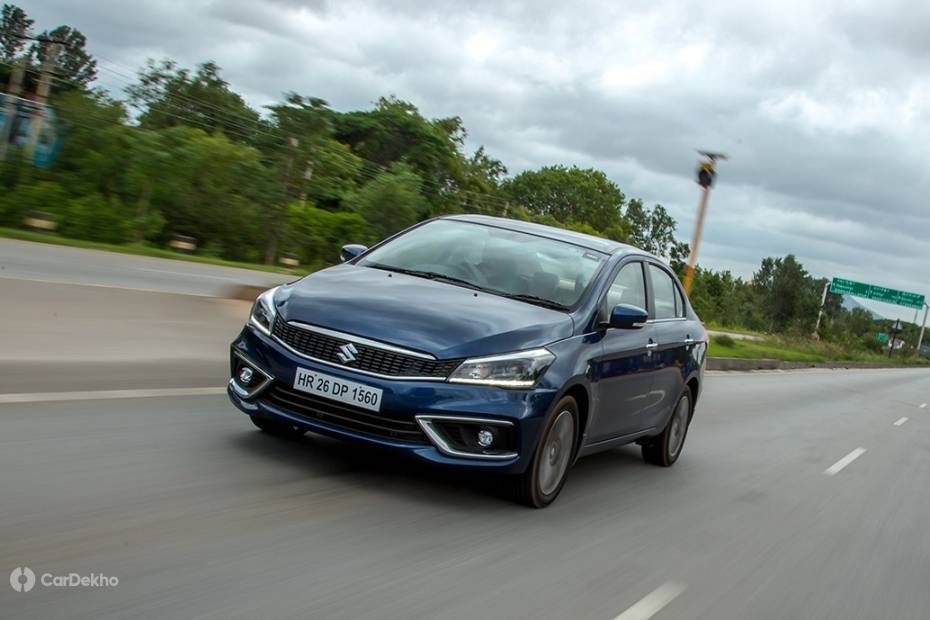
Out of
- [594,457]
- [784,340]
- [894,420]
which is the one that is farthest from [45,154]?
[784,340]

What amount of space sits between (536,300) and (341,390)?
139 centimetres

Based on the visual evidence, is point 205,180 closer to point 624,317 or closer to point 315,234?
point 315,234

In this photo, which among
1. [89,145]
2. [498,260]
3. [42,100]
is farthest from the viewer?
[42,100]

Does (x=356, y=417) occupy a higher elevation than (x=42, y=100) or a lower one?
lower

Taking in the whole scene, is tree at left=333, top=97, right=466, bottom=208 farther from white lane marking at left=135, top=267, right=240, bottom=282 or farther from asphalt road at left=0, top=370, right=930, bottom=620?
asphalt road at left=0, top=370, right=930, bottom=620

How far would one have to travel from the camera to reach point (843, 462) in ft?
35.9

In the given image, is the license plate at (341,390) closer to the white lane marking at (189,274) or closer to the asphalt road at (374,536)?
the asphalt road at (374,536)

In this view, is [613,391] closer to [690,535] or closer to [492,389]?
[690,535]

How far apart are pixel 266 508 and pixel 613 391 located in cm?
237

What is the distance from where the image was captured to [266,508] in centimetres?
493

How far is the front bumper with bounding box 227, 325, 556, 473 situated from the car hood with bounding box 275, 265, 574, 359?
7.6 inches

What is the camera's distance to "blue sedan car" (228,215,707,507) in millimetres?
5270

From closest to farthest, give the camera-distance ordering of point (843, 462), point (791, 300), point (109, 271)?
point (843, 462) → point (109, 271) → point (791, 300)

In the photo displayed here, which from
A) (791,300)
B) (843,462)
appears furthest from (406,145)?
(843,462)
